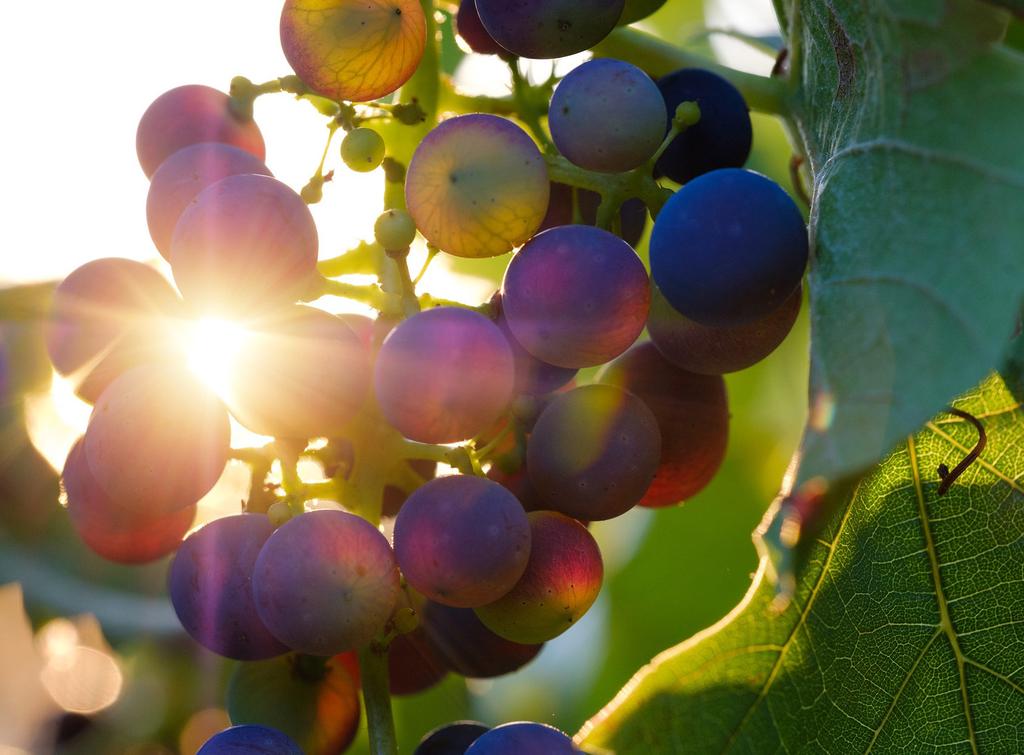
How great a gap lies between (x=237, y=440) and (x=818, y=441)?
73 centimetres

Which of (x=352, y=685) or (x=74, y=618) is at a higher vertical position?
(x=352, y=685)

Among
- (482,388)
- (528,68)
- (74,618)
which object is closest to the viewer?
(482,388)

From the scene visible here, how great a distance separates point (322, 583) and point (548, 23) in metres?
0.60

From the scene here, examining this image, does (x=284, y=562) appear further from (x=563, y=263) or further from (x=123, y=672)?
(x=123, y=672)

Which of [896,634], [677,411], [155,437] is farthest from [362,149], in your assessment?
[896,634]

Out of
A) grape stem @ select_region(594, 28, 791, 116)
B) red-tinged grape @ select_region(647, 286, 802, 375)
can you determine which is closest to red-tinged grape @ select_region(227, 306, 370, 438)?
red-tinged grape @ select_region(647, 286, 802, 375)

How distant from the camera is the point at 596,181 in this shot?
3.84 feet

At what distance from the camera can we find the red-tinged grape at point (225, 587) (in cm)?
113

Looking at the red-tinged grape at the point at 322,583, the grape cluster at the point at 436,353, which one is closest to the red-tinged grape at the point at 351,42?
the grape cluster at the point at 436,353

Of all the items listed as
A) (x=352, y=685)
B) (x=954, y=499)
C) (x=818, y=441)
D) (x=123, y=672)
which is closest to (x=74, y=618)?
(x=123, y=672)

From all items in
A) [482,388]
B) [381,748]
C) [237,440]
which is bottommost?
[381,748]

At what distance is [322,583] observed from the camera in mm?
1019

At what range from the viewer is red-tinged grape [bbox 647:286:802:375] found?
1126mm

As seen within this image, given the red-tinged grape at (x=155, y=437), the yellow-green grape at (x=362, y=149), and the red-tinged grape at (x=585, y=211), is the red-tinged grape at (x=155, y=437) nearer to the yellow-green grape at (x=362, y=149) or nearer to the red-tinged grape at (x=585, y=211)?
the yellow-green grape at (x=362, y=149)
